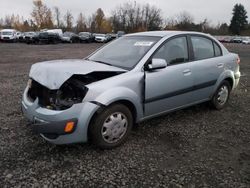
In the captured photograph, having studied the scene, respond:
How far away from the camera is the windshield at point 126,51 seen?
4.13 m

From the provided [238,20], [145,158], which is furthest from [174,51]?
[238,20]

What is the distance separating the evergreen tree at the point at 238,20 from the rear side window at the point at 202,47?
8735 cm

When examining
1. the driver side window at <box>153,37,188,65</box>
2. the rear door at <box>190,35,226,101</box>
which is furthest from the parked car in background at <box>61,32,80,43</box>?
the driver side window at <box>153,37,188,65</box>

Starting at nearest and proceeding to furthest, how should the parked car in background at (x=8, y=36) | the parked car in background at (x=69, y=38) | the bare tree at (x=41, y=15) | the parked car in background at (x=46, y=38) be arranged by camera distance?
the parked car in background at (x=46, y=38) → the parked car in background at (x=8, y=36) → the parked car in background at (x=69, y=38) → the bare tree at (x=41, y=15)

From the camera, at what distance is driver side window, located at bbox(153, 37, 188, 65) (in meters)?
4.26

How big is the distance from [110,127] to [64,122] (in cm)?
67

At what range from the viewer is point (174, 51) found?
14.6ft

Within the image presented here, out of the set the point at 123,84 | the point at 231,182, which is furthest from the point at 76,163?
the point at 231,182

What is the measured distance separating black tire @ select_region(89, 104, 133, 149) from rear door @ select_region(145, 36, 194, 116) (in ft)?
1.37

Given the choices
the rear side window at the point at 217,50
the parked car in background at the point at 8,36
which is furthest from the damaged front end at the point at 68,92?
the parked car in background at the point at 8,36

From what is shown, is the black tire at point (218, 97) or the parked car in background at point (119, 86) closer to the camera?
the parked car in background at point (119, 86)

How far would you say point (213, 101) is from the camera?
209 inches

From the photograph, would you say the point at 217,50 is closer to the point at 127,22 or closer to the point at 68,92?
the point at 68,92

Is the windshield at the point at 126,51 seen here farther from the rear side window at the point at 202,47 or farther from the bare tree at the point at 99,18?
the bare tree at the point at 99,18
